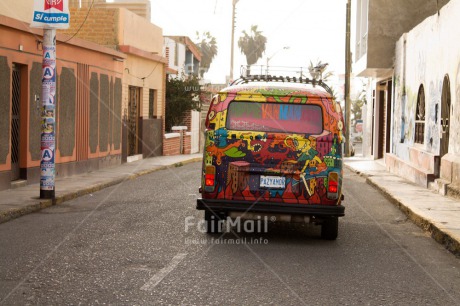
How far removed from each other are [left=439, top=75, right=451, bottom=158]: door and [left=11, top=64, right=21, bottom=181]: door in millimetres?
10239

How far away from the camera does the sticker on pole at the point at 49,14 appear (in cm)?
1301

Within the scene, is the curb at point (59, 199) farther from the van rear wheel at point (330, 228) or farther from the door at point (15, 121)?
the van rear wheel at point (330, 228)

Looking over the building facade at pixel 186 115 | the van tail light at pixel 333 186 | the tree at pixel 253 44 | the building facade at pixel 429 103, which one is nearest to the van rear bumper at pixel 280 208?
the van tail light at pixel 333 186

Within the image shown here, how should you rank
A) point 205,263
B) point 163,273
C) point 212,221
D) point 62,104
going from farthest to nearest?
point 62,104
point 212,221
point 205,263
point 163,273

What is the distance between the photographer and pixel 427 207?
1339 centimetres

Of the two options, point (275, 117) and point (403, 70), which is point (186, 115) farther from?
point (275, 117)

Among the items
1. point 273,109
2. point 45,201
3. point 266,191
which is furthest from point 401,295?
point 45,201

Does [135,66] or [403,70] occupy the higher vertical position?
[135,66]

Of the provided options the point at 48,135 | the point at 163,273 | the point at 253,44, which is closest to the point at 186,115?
the point at 48,135

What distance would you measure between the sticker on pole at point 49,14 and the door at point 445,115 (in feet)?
31.8

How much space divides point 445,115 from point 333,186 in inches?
384

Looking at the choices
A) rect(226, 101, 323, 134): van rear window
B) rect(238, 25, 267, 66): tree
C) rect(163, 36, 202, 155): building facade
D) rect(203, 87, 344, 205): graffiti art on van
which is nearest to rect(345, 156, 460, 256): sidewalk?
rect(203, 87, 344, 205): graffiti art on van

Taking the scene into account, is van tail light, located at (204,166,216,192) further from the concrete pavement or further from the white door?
the white door

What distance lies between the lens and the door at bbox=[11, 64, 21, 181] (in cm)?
1577
